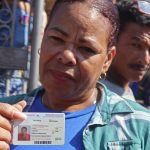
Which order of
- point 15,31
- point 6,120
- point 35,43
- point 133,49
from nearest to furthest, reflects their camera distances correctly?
point 6,120 < point 133,49 < point 35,43 < point 15,31

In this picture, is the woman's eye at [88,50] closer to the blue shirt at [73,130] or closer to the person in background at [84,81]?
the person in background at [84,81]

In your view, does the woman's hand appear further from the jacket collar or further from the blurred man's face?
the blurred man's face

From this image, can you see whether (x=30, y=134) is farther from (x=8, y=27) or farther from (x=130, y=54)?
(x=8, y=27)

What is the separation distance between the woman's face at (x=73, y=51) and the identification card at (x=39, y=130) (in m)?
0.23

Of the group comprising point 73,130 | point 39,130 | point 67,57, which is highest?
point 67,57

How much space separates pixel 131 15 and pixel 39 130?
134 centimetres

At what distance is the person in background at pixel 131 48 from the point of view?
276 centimetres

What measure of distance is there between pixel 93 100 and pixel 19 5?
92.6 inches

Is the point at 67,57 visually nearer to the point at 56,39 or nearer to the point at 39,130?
the point at 56,39

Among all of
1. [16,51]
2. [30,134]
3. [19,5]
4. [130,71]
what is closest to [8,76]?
[16,51]

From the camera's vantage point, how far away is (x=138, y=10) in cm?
281

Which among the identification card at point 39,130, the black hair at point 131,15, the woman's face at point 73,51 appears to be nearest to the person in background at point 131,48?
the black hair at point 131,15

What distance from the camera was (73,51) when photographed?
185cm

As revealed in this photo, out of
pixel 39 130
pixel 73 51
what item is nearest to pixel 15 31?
pixel 73 51
